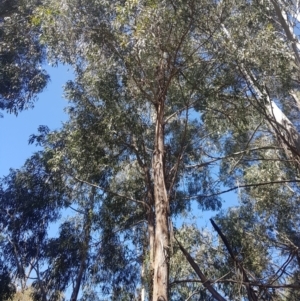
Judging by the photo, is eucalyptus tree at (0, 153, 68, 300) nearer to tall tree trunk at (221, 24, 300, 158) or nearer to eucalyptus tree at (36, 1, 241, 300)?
eucalyptus tree at (36, 1, 241, 300)

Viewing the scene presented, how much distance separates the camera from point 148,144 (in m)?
8.08

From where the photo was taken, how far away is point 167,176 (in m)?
6.07

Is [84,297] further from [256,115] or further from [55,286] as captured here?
[256,115]

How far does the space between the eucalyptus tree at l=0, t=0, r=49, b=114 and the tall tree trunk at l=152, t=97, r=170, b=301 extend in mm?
5023

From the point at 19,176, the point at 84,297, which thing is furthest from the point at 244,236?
the point at 19,176

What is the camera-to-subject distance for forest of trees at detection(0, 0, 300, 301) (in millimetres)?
6660

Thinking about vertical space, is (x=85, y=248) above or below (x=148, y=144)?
below

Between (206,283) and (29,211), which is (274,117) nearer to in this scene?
(206,283)

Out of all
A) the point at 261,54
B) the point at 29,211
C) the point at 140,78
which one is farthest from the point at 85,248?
the point at 261,54

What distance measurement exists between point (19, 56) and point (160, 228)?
23.1 feet

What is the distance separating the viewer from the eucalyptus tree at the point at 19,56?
9966 mm

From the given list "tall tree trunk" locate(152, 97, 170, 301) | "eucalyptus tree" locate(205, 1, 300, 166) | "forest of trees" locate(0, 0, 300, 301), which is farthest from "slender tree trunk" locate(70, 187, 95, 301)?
"eucalyptus tree" locate(205, 1, 300, 166)

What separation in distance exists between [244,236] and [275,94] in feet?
10.1

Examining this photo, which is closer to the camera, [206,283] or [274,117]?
[206,283]
